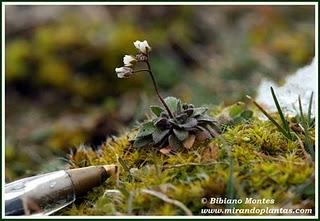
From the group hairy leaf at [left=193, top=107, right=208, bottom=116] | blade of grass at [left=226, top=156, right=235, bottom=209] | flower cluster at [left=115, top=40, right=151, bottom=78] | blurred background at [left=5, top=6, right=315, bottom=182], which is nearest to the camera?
blade of grass at [left=226, top=156, right=235, bottom=209]

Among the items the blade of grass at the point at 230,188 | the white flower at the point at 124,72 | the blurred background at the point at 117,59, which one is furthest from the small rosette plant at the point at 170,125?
the blurred background at the point at 117,59

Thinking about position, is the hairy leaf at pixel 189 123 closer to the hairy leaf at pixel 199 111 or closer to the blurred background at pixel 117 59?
the hairy leaf at pixel 199 111

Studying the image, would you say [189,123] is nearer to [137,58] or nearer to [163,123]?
[163,123]

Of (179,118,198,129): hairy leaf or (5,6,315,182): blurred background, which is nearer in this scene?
(179,118,198,129): hairy leaf

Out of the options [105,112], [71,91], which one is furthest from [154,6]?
[105,112]

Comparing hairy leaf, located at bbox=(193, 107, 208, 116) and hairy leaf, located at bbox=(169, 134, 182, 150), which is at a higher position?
hairy leaf, located at bbox=(193, 107, 208, 116)

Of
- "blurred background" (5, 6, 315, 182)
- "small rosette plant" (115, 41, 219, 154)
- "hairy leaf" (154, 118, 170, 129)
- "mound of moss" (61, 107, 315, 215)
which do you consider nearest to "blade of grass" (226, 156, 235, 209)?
"mound of moss" (61, 107, 315, 215)

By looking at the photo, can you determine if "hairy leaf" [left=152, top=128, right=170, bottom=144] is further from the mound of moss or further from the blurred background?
the blurred background

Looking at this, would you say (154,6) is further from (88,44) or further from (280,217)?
(280,217)
